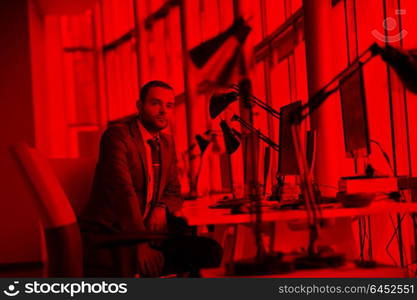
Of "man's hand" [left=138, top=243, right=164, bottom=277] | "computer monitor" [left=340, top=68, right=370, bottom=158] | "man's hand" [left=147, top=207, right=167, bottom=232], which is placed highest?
"computer monitor" [left=340, top=68, right=370, bottom=158]

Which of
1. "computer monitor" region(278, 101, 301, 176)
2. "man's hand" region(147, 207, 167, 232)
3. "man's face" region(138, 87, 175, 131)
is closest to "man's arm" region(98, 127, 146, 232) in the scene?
"man's hand" region(147, 207, 167, 232)

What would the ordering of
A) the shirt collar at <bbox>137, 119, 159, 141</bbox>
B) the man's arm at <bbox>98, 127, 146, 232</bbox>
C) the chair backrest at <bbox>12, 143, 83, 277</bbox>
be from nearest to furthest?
the chair backrest at <bbox>12, 143, 83, 277</bbox>
the man's arm at <bbox>98, 127, 146, 232</bbox>
the shirt collar at <bbox>137, 119, 159, 141</bbox>

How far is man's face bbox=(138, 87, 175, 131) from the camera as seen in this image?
2.75 m

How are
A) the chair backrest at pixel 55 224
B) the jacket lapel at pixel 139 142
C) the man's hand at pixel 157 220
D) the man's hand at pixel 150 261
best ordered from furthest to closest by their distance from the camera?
the jacket lapel at pixel 139 142
the man's hand at pixel 157 220
the man's hand at pixel 150 261
the chair backrest at pixel 55 224

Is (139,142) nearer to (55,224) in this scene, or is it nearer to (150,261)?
(150,261)

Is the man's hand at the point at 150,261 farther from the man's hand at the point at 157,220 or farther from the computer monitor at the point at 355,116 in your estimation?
the computer monitor at the point at 355,116

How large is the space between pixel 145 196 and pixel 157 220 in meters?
0.19

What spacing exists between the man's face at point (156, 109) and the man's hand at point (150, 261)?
79 cm

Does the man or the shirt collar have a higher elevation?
the shirt collar

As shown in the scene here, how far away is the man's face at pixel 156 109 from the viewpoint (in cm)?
275

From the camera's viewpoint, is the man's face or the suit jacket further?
the man's face

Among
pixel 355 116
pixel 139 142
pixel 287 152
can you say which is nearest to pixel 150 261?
pixel 139 142

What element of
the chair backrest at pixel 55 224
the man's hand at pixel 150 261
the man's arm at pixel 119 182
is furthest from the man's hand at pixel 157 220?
the chair backrest at pixel 55 224

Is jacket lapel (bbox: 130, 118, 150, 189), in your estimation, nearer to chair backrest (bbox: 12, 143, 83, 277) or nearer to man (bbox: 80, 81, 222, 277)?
man (bbox: 80, 81, 222, 277)
